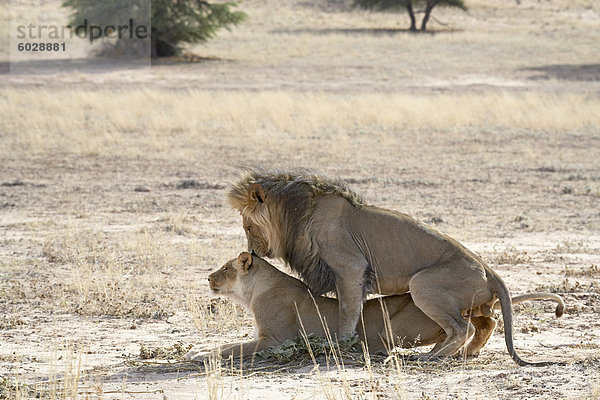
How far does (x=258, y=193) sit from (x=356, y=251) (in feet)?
2.75

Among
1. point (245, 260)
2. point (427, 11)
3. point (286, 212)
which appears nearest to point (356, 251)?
point (286, 212)

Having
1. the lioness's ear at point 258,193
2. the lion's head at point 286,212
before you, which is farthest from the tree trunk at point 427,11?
the lioness's ear at point 258,193

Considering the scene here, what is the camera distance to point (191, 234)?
11.0m

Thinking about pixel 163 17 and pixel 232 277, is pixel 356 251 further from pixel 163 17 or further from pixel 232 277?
pixel 163 17

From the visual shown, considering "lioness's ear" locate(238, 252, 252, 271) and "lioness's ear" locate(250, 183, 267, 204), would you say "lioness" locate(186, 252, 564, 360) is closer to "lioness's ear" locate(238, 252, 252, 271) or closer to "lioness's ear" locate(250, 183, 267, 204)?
"lioness's ear" locate(238, 252, 252, 271)

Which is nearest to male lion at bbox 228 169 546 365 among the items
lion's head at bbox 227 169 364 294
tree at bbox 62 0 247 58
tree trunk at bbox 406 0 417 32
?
lion's head at bbox 227 169 364 294

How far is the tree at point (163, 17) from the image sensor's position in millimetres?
39500

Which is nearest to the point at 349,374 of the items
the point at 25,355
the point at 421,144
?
the point at 25,355

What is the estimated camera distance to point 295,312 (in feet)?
20.5

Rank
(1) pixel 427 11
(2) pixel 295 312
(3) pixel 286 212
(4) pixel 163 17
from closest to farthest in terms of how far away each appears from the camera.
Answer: (2) pixel 295 312 → (3) pixel 286 212 → (4) pixel 163 17 → (1) pixel 427 11

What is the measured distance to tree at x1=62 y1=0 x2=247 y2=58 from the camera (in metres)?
39.5

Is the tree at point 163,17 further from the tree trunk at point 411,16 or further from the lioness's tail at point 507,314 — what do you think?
the lioness's tail at point 507,314

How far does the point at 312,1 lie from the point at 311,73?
33.0 meters

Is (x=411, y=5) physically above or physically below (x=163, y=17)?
above
